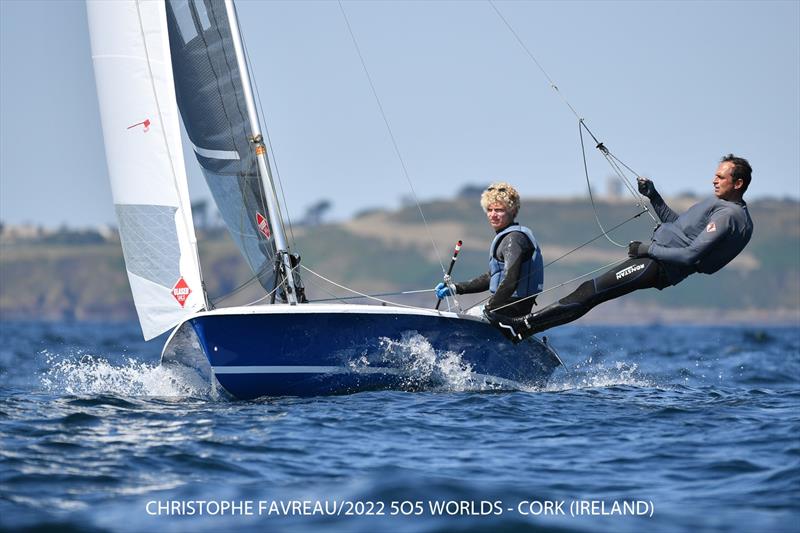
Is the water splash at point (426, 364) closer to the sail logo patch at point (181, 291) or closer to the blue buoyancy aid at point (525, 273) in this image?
the blue buoyancy aid at point (525, 273)

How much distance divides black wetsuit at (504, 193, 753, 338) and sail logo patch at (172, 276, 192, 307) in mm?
Result: 2891

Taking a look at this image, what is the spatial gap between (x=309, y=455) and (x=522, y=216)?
194 m

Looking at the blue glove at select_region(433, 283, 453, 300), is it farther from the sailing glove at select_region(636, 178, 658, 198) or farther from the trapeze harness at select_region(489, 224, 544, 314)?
the sailing glove at select_region(636, 178, 658, 198)

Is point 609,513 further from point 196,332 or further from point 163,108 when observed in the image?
point 163,108

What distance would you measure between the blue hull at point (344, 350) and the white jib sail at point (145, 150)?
1198 mm

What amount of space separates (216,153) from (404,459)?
5.18 metres

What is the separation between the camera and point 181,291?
409 inches

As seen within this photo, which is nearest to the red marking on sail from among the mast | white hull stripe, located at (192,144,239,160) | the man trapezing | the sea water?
white hull stripe, located at (192,144,239,160)

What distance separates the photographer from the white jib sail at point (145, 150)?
414 inches

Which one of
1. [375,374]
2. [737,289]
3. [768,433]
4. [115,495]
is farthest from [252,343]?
[737,289]

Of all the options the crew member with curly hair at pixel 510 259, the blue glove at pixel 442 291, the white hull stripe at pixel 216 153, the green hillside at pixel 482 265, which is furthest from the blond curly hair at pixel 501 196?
the green hillside at pixel 482 265

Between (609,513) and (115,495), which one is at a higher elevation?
(115,495)

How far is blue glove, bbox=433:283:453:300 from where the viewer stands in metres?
10.5

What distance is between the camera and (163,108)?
10594 mm
